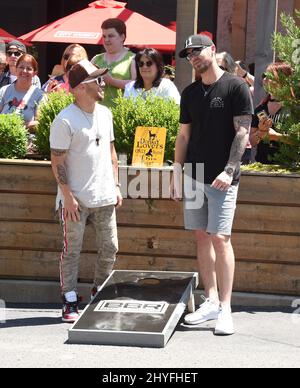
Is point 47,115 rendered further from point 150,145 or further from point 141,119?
point 150,145

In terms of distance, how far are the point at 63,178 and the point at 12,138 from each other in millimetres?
1078

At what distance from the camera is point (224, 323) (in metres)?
6.22

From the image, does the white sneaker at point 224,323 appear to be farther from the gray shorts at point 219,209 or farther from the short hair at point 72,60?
the short hair at point 72,60

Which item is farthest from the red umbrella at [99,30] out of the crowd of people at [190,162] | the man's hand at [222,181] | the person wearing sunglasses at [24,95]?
the man's hand at [222,181]

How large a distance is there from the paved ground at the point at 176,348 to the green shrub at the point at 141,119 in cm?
142

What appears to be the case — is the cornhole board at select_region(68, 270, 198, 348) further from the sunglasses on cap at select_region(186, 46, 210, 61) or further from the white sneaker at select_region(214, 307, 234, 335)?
the sunglasses on cap at select_region(186, 46, 210, 61)

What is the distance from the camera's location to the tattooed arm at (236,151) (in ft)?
20.2

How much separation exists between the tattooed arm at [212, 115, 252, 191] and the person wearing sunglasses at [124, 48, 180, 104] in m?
1.36

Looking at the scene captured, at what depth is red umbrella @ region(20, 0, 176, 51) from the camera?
1092cm

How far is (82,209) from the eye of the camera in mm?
6492

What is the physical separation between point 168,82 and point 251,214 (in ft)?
4.57

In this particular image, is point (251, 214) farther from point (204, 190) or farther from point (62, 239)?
point (62, 239)

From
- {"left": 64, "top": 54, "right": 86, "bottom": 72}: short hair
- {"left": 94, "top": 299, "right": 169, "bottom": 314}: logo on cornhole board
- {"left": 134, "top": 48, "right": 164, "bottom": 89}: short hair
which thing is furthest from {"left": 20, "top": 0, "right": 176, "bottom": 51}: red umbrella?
{"left": 94, "top": 299, "right": 169, "bottom": 314}: logo on cornhole board
